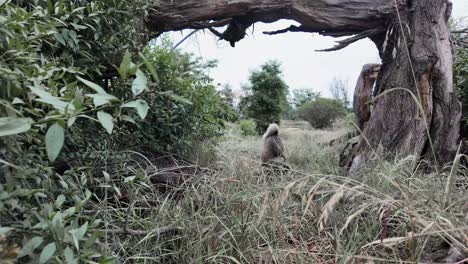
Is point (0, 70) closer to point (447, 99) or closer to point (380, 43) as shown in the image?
point (447, 99)

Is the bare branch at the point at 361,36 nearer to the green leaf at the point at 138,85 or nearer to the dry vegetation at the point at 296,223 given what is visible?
the dry vegetation at the point at 296,223

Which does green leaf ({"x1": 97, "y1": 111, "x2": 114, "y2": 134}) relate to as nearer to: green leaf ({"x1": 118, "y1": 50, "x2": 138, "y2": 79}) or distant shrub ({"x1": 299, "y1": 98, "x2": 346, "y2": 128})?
green leaf ({"x1": 118, "y1": 50, "x2": 138, "y2": 79})

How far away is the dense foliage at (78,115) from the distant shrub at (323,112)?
9665 millimetres

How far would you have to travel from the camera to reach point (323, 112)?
43.9ft

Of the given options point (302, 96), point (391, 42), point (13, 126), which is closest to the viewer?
point (13, 126)

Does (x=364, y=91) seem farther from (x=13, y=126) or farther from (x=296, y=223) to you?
(x=13, y=126)

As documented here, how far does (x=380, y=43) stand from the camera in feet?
13.0

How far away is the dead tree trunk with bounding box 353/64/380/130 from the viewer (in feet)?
14.4

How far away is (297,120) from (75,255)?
1362 centimetres

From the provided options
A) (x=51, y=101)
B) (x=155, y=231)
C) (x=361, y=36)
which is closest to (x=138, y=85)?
(x=51, y=101)

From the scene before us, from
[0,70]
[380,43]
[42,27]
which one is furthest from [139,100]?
[380,43]

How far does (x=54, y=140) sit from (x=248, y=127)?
33.5 ft

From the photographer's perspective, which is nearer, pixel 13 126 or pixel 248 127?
pixel 13 126

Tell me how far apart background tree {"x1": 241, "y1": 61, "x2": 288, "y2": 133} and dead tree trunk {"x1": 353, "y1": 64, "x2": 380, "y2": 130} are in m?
7.41
